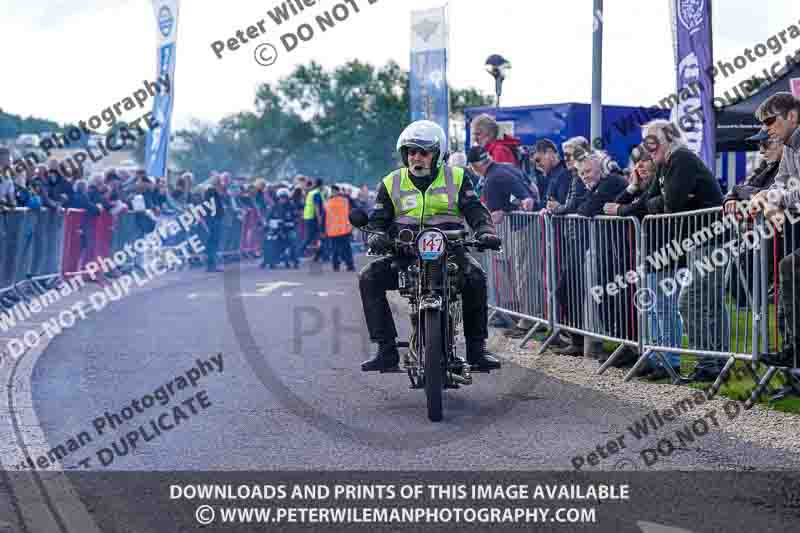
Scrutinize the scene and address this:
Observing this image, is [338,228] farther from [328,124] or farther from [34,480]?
[328,124]

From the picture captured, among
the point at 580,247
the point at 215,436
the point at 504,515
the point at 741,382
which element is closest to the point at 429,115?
the point at 580,247

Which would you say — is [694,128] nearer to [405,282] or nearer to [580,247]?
[580,247]

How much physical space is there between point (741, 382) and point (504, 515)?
441 centimetres

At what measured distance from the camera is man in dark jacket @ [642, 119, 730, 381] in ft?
29.1

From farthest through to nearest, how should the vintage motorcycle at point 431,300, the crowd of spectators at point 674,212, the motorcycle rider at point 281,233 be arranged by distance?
the motorcycle rider at point 281,233 → the crowd of spectators at point 674,212 → the vintage motorcycle at point 431,300

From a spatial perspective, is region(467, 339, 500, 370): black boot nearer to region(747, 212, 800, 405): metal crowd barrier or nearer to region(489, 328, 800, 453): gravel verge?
region(489, 328, 800, 453): gravel verge

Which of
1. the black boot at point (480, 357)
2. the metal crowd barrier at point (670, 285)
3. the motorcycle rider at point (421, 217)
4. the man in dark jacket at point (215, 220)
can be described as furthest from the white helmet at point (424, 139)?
the man in dark jacket at point (215, 220)

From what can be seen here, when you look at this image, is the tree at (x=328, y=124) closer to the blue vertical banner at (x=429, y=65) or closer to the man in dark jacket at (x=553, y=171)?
the blue vertical banner at (x=429, y=65)

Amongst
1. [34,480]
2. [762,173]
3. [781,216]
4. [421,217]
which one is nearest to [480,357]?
[421,217]

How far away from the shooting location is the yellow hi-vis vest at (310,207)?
2827 cm

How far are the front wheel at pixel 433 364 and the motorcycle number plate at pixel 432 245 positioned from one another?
0.38 metres

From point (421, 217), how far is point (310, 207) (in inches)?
791

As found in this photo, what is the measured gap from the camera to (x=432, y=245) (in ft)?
25.9

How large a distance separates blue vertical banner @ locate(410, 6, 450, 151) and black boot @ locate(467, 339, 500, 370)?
1350cm
